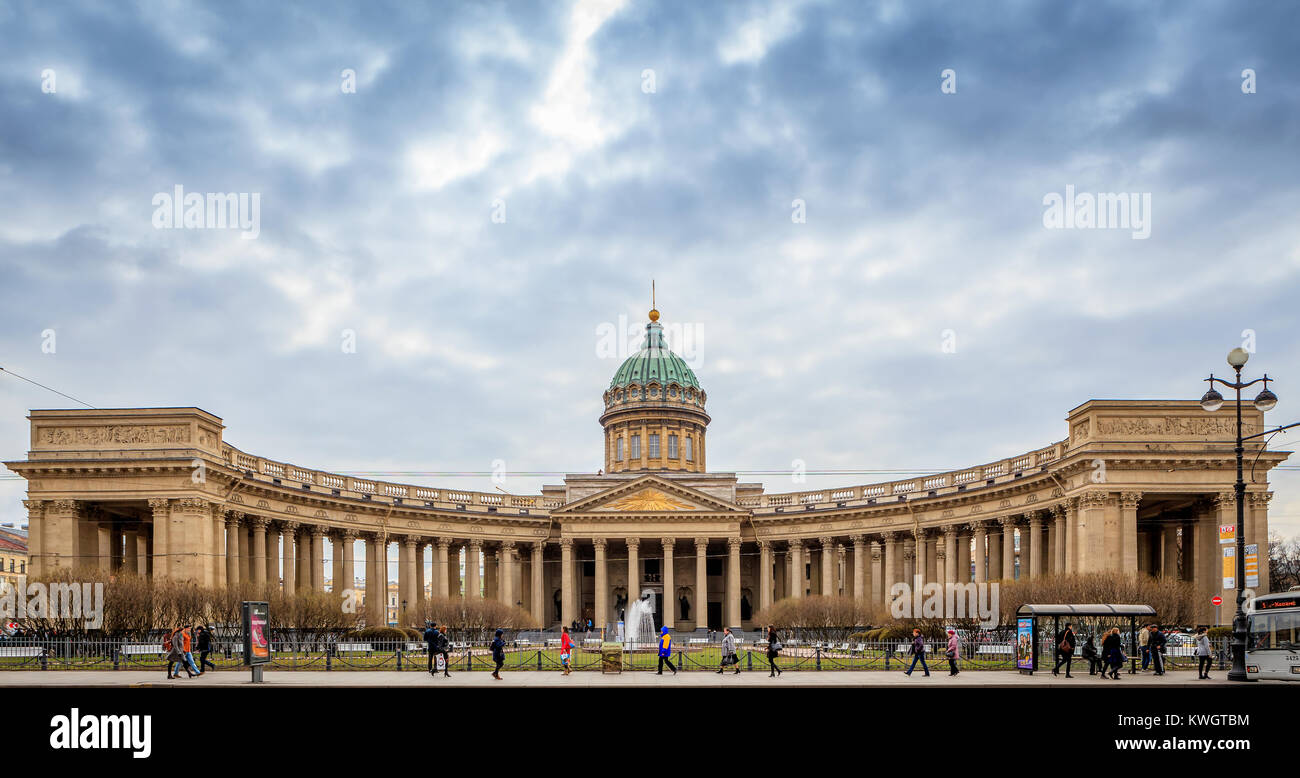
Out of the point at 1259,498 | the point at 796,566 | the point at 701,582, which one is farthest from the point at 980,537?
the point at 701,582

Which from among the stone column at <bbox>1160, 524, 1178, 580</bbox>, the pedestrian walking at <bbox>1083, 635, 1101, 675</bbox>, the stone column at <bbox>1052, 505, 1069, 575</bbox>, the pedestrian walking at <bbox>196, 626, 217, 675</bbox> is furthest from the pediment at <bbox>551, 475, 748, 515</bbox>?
the pedestrian walking at <bbox>1083, 635, 1101, 675</bbox>

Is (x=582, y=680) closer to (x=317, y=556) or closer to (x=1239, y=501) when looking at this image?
(x=1239, y=501)

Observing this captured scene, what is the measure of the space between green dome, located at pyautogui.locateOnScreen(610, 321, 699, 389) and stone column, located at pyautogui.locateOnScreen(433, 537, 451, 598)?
102 ft

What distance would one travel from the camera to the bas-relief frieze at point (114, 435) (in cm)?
6359

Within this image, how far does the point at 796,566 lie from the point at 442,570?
30.9m

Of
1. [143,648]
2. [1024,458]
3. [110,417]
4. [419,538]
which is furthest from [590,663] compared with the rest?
[419,538]

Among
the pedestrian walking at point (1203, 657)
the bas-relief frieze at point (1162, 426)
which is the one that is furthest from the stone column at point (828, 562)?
the pedestrian walking at point (1203, 657)

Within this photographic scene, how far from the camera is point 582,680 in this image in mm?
36469

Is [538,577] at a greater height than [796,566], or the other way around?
[796,566]

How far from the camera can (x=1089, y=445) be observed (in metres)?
62.6

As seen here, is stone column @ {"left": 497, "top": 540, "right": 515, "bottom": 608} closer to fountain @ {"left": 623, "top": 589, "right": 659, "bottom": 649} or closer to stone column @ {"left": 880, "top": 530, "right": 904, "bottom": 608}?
fountain @ {"left": 623, "top": 589, "right": 659, "bottom": 649}

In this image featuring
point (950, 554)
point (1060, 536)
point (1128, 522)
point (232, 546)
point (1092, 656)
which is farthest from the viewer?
point (950, 554)

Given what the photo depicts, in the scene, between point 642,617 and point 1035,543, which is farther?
point 642,617
